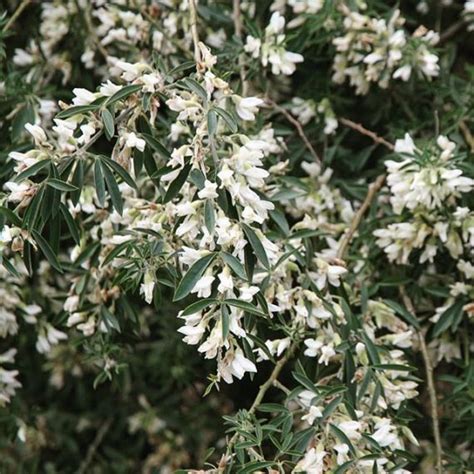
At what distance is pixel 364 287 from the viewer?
2387 mm

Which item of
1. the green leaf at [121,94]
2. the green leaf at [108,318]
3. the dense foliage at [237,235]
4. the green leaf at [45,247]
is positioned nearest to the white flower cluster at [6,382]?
the dense foliage at [237,235]

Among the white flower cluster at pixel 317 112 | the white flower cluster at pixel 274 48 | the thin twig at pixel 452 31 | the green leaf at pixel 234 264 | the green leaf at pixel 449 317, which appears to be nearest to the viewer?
the green leaf at pixel 234 264

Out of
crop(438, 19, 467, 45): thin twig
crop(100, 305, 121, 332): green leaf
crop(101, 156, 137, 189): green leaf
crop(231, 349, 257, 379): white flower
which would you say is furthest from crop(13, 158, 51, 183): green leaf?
crop(438, 19, 467, 45): thin twig

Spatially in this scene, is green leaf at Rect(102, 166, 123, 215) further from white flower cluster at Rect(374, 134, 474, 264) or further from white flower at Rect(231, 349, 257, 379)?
white flower cluster at Rect(374, 134, 474, 264)

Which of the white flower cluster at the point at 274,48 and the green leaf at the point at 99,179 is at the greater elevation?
the green leaf at the point at 99,179

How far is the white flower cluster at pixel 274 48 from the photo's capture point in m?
2.51

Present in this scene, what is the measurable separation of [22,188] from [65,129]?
14cm

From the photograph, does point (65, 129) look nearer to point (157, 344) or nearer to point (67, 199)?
point (67, 199)

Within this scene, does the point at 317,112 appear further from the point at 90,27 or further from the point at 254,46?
the point at 90,27

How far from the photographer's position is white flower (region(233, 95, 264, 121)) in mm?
1968

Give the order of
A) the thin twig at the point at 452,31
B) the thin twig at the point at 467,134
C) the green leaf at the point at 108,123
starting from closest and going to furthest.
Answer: the green leaf at the point at 108,123 → the thin twig at the point at 467,134 → the thin twig at the point at 452,31

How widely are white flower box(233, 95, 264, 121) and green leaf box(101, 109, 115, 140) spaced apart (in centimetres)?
26

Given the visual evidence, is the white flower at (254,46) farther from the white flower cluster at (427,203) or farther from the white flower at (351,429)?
the white flower at (351,429)

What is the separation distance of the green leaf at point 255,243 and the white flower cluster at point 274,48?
2.69 feet
